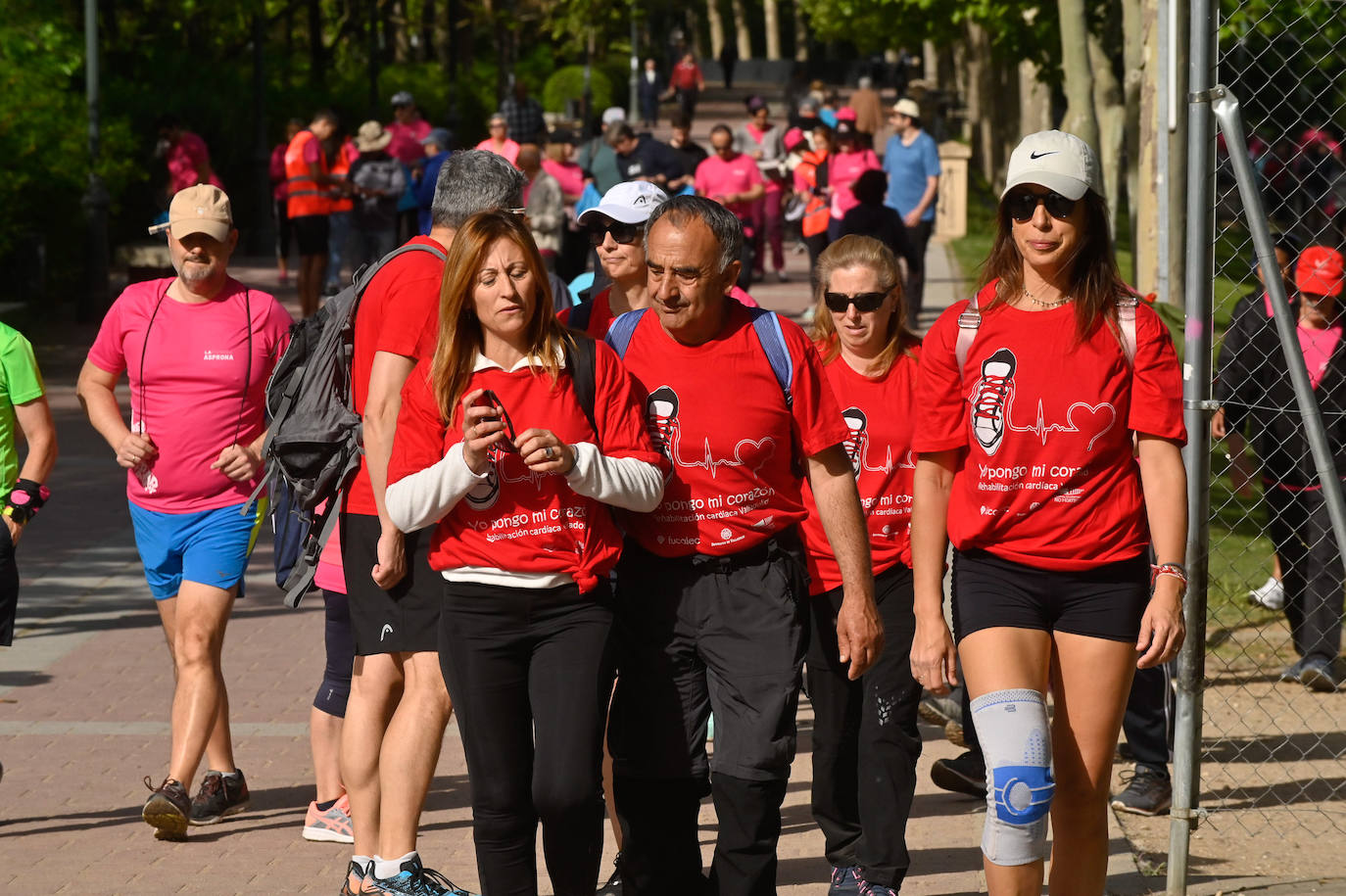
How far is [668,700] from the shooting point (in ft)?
13.8

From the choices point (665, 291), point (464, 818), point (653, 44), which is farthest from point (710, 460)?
point (653, 44)

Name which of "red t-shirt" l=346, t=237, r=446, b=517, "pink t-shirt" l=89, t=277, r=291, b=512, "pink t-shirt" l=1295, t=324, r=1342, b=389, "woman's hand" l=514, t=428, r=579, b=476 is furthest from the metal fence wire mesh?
"pink t-shirt" l=89, t=277, r=291, b=512

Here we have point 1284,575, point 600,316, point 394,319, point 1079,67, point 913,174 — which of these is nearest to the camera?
point 394,319

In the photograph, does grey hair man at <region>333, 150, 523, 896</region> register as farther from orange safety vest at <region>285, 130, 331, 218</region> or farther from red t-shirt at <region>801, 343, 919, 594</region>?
orange safety vest at <region>285, 130, 331, 218</region>

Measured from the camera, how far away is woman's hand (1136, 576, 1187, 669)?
396cm

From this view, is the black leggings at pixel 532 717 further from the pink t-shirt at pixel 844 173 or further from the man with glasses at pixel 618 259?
the pink t-shirt at pixel 844 173

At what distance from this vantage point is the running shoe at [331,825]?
567 cm

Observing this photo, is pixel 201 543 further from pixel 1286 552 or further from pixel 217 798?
pixel 1286 552

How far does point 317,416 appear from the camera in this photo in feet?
16.6

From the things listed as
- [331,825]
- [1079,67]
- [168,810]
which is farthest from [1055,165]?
[1079,67]

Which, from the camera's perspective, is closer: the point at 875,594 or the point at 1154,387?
the point at 1154,387

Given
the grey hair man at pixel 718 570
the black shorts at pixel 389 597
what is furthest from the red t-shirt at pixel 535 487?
the black shorts at pixel 389 597

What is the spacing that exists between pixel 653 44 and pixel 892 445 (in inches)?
3400

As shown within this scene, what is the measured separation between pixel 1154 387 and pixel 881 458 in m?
1.17
